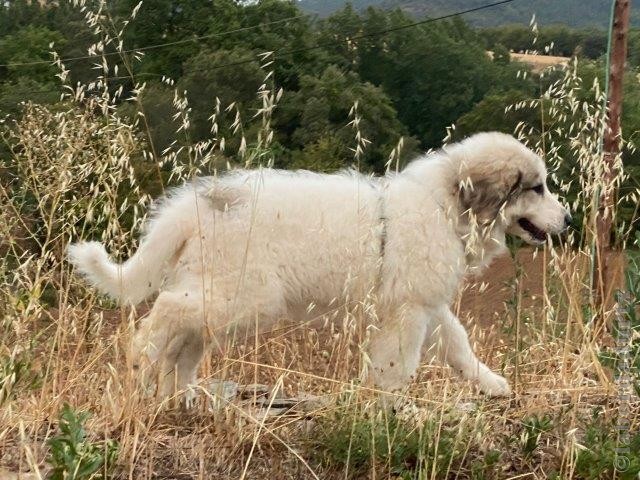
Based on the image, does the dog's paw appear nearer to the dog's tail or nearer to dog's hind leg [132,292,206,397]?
dog's hind leg [132,292,206,397]

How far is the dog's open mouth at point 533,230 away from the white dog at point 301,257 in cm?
29

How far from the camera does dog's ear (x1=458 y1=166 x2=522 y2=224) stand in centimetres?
491

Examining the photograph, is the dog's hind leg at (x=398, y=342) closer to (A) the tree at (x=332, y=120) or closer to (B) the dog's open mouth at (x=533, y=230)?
(B) the dog's open mouth at (x=533, y=230)

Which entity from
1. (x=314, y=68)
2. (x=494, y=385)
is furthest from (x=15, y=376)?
(x=314, y=68)

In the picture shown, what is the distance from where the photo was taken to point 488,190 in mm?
4930

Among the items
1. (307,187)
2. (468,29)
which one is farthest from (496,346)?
(468,29)

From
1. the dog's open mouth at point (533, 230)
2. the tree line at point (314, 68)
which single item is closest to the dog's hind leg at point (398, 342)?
the dog's open mouth at point (533, 230)

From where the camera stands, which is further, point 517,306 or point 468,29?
point 468,29

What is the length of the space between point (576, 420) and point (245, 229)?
171cm

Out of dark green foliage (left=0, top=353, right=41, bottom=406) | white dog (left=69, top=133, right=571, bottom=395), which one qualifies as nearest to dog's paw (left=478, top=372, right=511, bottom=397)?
white dog (left=69, top=133, right=571, bottom=395)

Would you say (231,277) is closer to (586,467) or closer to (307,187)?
(307,187)

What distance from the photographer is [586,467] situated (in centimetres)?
321

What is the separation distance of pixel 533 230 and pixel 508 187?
0.36 meters

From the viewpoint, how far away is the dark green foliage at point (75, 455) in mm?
2852
